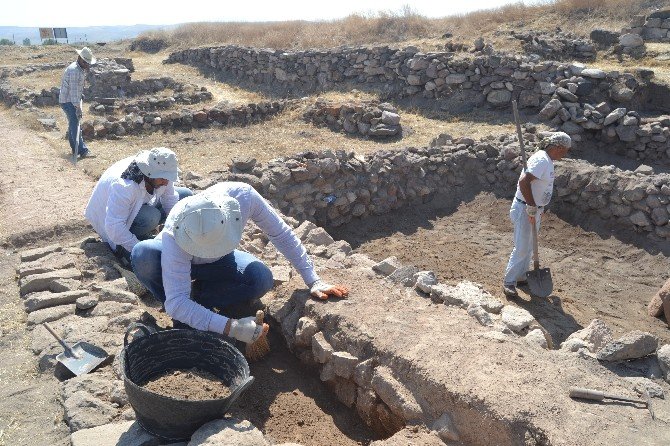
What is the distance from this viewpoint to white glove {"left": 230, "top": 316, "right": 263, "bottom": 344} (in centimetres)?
369

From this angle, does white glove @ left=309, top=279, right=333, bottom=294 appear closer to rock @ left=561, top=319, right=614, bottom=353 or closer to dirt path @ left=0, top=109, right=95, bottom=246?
rock @ left=561, top=319, right=614, bottom=353

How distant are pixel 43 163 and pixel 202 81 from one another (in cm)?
1168

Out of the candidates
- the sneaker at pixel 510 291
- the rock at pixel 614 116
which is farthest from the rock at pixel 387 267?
the rock at pixel 614 116

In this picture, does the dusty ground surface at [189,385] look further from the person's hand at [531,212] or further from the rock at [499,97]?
the rock at [499,97]

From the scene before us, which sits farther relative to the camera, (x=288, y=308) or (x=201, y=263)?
(x=288, y=308)

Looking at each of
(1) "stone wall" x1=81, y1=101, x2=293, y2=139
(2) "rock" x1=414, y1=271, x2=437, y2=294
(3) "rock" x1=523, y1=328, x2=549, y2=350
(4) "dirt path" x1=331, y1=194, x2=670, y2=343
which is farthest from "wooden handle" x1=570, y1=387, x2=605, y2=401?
(1) "stone wall" x1=81, y1=101, x2=293, y2=139

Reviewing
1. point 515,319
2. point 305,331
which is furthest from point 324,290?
point 515,319

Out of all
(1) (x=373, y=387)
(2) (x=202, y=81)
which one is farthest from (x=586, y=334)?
(2) (x=202, y=81)

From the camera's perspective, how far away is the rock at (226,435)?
2920 mm

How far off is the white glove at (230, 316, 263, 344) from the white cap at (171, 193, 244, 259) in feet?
1.45

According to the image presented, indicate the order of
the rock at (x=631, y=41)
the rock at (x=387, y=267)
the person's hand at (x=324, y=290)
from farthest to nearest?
the rock at (x=631, y=41), the rock at (x=387, y=267), the person's hand at (x=324, y=290)

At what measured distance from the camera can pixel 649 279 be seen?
730 centimetres

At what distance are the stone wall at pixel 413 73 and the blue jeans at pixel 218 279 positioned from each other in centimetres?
984

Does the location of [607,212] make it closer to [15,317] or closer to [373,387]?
[373,387]
